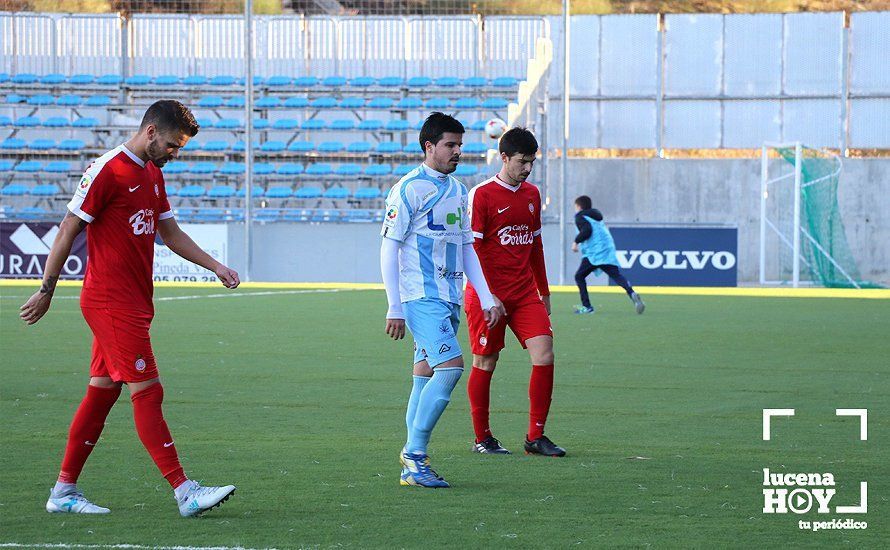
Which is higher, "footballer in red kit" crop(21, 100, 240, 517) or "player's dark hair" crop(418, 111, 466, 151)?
"player's dark hair" crop(418, 111, 466, 151)

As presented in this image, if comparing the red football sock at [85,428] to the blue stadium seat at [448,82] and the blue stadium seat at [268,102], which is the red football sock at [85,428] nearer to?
the blue stadium seat at [268,102]

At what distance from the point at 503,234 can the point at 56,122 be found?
30408 mm

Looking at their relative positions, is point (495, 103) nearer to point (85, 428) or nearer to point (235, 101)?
point (235, 101)

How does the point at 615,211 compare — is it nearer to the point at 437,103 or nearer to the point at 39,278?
the point at 437,103

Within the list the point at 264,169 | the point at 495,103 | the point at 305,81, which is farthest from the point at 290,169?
the point at 495,103

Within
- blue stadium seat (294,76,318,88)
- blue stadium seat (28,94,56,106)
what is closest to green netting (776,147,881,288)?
blue stadium seat (294,76,318,88)

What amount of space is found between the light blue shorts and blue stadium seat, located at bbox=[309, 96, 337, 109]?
29395mm

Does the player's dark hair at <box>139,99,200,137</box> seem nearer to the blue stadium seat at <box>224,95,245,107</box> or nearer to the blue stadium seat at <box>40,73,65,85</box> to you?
the blue stadium seat at <box>224,95,245,107</box>

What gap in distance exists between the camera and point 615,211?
39.6 m

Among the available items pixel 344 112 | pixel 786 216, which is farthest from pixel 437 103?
pixel 786 216

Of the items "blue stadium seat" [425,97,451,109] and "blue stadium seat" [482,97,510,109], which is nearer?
"blue stadium seat" [482,97,510,109]

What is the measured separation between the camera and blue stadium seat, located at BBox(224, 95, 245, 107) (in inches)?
1422

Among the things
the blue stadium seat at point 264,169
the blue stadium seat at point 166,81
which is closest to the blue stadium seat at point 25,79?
the blue stadium seat at point 166,81

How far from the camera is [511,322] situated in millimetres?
7977
